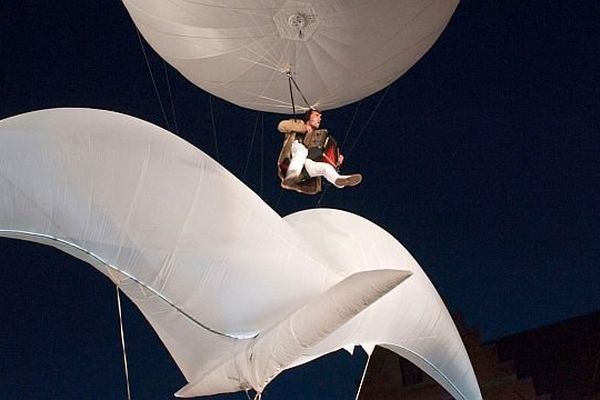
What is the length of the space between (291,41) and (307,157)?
86 centimetres

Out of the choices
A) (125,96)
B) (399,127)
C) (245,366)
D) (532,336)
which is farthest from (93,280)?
(532,336)

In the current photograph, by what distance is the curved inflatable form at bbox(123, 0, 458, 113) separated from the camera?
5629 millimetres

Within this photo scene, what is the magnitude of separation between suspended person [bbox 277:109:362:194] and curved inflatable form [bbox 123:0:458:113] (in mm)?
534

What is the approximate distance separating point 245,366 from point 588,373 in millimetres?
6496

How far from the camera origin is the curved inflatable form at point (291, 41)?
5629 millimetres

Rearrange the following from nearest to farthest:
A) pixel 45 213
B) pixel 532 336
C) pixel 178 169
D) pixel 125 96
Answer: pixel 45 213, pixel 178 169, pixel 125 96, pixel 532 336

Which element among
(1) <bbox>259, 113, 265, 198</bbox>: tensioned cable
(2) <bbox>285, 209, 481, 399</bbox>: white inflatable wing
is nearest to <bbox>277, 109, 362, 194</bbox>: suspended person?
(2) <bbox>285, 209, 481, 399</bbox>: white inflatable wing

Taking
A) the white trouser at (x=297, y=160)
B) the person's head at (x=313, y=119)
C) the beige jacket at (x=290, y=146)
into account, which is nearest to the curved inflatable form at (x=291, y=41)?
the person's head at (x=313, y=119)

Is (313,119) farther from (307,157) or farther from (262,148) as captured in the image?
(262,148)

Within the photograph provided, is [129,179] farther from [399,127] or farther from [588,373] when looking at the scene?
[588,373]

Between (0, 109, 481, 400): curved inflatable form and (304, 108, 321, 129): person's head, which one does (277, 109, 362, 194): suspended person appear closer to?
(304, 108, 321, 129): person's head

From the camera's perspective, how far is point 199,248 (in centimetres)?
476

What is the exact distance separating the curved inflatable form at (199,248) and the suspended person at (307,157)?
1.18ft

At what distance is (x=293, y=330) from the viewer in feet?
14.9
